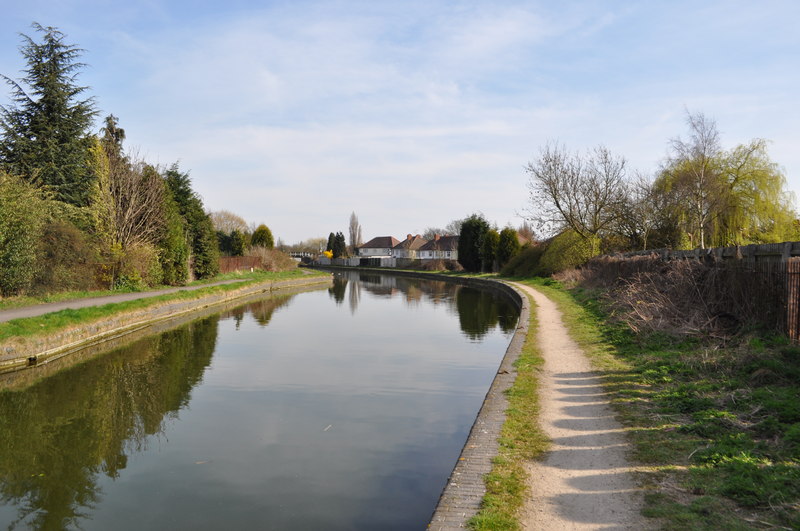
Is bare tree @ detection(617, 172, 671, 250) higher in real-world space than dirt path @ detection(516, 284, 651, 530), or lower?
higher

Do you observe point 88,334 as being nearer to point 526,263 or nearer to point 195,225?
point 195,225

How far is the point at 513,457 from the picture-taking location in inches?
209

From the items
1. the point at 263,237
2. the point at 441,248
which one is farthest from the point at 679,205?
the point at 441,248

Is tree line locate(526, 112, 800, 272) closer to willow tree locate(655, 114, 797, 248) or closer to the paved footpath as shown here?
willow tree locate(655, 114, 797, 248)

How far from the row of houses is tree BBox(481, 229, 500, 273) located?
30995 mm

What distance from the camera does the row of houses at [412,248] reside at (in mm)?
84062

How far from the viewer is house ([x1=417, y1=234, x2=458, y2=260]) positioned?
82.8m

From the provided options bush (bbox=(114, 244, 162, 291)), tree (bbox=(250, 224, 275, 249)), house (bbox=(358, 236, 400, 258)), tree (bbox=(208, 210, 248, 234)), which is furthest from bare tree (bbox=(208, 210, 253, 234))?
bush (bbox=(114, 244, 162, 291))

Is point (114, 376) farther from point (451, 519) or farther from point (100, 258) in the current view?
point (100, 258)

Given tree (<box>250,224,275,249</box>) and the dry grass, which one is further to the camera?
tree (<box>250,224,275,249</box>)

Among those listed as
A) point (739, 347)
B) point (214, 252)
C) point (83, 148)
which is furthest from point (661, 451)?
point (214, 252)

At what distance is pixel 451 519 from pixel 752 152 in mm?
30408

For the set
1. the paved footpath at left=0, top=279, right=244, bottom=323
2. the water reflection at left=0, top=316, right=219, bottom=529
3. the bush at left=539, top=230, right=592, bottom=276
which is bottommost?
the water reflection at left=0, top=316, right=219, bottom=529

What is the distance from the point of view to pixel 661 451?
5215 millimetres
